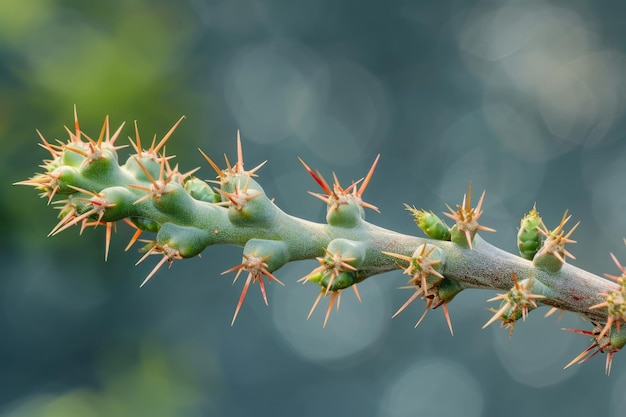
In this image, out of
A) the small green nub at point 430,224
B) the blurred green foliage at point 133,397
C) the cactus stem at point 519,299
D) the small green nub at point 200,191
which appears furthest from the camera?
the blurred green foliage at point 133,397

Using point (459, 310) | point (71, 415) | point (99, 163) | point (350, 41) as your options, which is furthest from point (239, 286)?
point (99, 163)

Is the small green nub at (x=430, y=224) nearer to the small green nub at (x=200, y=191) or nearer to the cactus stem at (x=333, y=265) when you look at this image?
the cactus stem at (x=333, y=265)

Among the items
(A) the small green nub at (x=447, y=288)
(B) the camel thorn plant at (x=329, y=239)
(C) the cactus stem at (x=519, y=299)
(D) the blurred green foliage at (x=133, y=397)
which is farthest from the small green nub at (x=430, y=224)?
(D) the blurred green foliage at (x=133, y=397)

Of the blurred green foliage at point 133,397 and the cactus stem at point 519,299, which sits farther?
the blurred green foliage at point 133,397

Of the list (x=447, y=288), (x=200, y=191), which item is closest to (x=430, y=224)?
(x=447, y=288)

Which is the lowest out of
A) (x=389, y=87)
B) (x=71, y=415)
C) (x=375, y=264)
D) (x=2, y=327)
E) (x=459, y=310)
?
(x=375, y=264)

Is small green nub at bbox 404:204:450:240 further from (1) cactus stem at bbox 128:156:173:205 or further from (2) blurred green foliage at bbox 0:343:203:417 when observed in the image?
(2) blurred green foliage at bbox 0:343:203:417

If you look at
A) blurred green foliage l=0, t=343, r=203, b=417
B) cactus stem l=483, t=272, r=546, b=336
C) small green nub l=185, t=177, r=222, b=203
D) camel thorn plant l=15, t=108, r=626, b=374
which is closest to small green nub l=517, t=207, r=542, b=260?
→ camel thorn plant l=15, t=108, r=626, b=374

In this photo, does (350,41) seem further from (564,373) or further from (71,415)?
(71,415)
